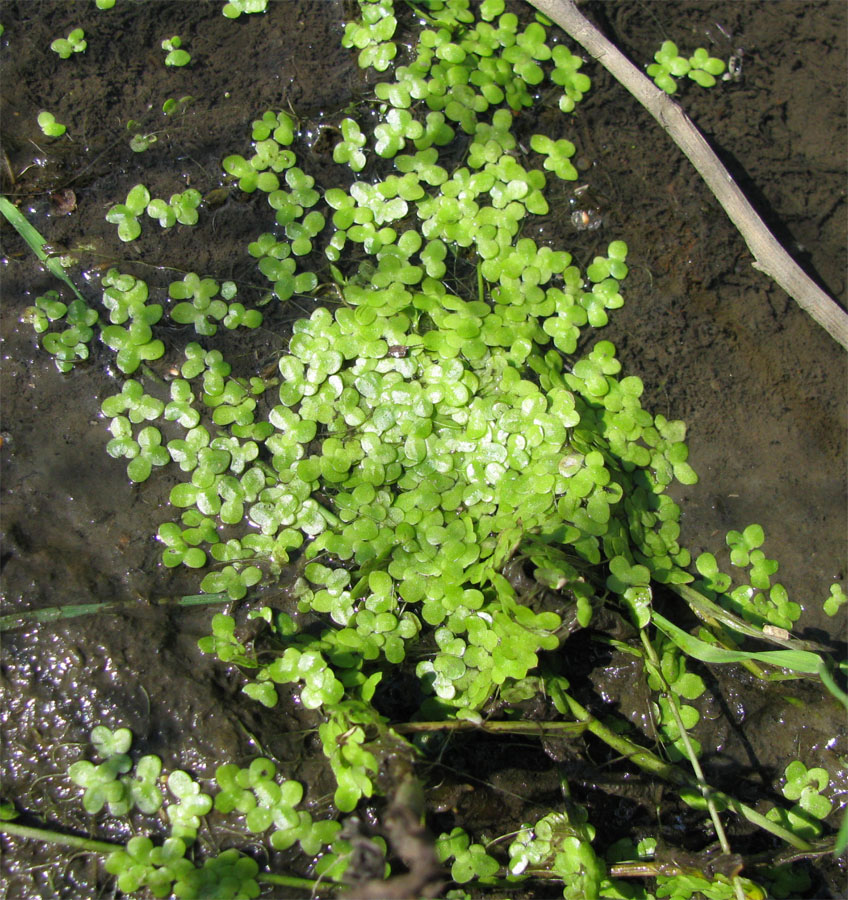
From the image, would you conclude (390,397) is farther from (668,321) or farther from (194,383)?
(668,321)

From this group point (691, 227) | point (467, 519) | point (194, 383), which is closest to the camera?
point (467, 519)

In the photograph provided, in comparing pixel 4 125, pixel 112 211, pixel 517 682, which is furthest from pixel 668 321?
pixel 4 125

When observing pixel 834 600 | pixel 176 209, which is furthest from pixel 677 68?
pixel 834 600

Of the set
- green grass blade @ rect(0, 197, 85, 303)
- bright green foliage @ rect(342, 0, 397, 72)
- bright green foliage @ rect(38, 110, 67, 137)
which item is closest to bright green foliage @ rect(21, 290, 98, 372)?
green grass blade @ rect(0, 197, 85, 303)

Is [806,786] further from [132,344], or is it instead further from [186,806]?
[132,344]

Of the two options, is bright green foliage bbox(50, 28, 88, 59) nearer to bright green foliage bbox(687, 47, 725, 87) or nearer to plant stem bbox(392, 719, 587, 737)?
bright green foliage bbox(687, 47, 725, 87)

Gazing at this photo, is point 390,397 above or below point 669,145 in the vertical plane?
below
